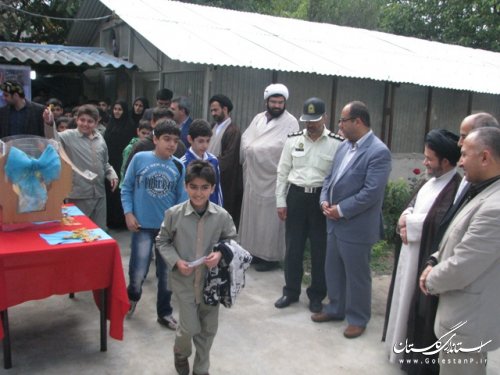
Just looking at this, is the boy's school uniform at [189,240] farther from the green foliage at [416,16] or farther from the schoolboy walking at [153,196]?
the green foliage at [416,16]

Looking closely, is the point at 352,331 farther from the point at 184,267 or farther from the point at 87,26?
the point at 87,26

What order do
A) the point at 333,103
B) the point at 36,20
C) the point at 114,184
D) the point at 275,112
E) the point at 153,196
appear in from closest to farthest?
the point at 153,196 → the point at 114,184 → the point at 275,112 → the point at 333,103 → the point at 36,20

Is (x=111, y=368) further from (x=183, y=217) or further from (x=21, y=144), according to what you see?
(x=21, y=144)

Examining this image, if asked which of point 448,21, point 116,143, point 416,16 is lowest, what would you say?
point 116,143

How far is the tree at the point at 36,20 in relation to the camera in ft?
34.3

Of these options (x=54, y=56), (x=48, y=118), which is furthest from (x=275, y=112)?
(x=54, y=56)

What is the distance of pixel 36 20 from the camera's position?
12297 millimetres

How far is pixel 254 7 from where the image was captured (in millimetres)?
16031

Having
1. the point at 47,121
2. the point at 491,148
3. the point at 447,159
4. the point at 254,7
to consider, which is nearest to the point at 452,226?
the point at 491,148

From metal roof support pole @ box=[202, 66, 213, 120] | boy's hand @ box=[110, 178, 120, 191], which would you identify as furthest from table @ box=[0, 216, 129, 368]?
metal roof support pole @ box=[202, 66, 213, 120]

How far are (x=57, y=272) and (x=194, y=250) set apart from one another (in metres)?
0.85

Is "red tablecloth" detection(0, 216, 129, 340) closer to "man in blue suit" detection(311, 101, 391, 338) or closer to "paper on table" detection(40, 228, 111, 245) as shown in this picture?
"paper on table" detection(40, 228, 111, 245)

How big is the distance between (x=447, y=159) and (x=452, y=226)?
72 centimetres

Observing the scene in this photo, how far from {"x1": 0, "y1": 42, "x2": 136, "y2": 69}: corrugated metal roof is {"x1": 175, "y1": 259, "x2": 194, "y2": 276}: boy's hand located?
18.2 ft
